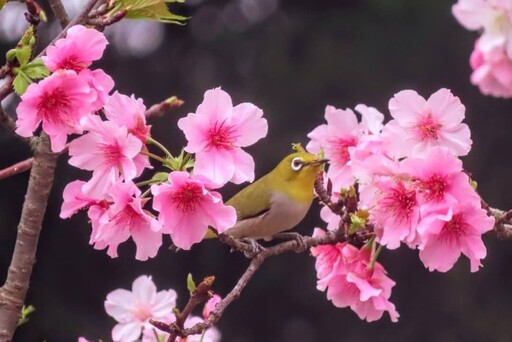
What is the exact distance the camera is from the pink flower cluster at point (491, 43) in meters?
0.68

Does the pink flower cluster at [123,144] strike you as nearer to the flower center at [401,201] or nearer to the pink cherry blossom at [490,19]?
the flower center at [401,201]

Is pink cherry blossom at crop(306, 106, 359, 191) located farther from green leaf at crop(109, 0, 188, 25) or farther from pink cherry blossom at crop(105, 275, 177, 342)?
pink cherry blossom at crop(105, 275, 177, 342)

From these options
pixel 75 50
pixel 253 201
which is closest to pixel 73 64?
pixel 75 50

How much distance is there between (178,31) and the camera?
6.24 metres

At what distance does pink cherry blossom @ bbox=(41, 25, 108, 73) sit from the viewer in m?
1.08

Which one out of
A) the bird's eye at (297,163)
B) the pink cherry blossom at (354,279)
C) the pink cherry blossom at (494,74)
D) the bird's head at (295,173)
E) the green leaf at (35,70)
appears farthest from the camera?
the bird's head at (295,173)

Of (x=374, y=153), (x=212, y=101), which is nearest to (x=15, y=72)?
(x=212, y=101)

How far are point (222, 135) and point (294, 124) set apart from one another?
479 centimetres

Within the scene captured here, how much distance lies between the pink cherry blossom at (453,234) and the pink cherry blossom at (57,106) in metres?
0.35

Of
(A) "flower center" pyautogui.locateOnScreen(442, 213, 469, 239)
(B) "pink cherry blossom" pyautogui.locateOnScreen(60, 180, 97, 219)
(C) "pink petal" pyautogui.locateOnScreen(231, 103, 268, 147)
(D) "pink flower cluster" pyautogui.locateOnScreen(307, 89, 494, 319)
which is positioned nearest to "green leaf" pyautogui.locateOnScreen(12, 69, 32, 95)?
(B) "pink cherry blossom" pyautogui.locateOnScreen(60, 180, 97, 219)

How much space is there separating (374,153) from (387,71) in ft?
16.9

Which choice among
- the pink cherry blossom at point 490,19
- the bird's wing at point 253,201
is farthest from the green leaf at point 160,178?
the bird's wing at point 253,201

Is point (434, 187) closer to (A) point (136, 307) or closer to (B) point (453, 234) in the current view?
(B) point (453, 234)

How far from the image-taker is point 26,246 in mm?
1269
